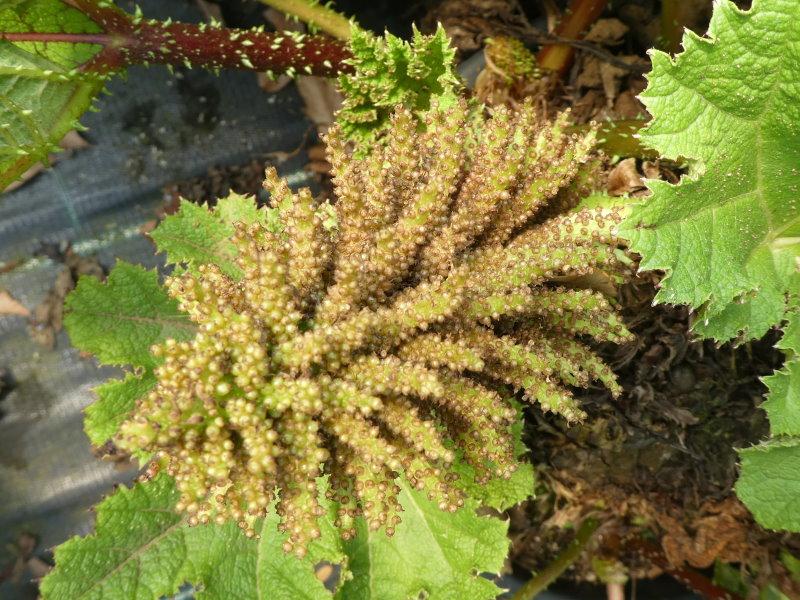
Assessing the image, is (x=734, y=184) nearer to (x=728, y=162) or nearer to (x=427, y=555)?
(x=728, y=162)

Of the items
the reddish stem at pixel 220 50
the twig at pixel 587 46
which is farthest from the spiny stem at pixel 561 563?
the reddish stem at pixel 220 50

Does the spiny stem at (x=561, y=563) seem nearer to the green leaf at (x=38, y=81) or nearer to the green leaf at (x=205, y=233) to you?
the green leaf at (x=205, y=233)

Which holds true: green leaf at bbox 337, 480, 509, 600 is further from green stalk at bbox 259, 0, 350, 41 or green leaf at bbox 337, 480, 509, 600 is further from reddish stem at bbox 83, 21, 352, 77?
green stalk at bbox 259, 0, 350, 41

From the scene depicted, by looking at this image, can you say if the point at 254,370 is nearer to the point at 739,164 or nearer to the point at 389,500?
the point at 389,500

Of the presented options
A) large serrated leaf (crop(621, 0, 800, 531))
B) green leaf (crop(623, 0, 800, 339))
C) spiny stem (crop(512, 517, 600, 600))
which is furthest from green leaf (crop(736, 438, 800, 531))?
spiny stem (crop(512, 517, 600, 600))

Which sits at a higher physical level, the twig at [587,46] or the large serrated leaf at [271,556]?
the twig at [587,46]

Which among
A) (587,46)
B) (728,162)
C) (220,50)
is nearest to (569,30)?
(587,46)
